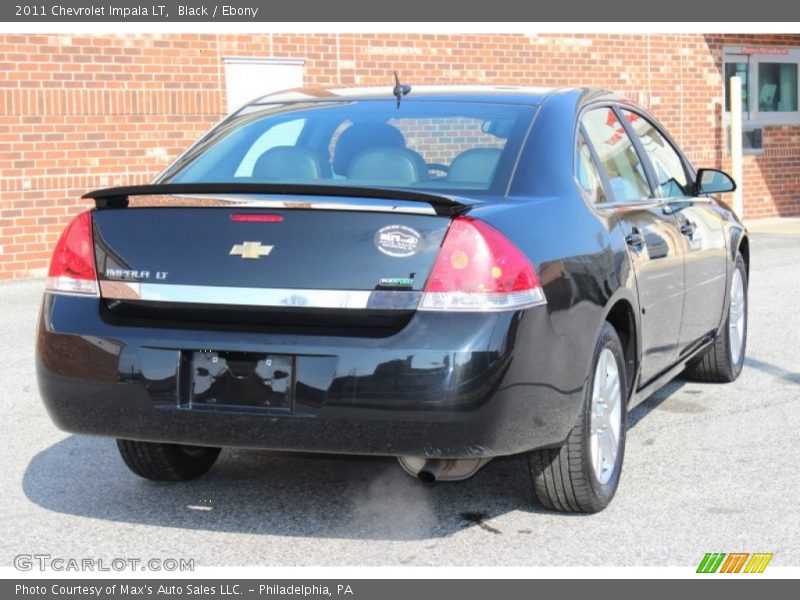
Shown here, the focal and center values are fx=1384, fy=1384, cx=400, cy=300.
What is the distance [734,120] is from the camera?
1869 centimetres

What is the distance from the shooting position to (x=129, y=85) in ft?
44.7

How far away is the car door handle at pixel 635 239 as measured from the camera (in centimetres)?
539

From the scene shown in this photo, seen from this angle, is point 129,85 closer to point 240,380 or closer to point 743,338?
point 743,338

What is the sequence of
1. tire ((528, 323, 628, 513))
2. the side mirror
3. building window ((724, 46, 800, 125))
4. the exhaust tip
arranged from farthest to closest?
building window ((724, 46, 800, 125)), the side mirror, tire ((528, 323, 628, 513)), the exhaust tip

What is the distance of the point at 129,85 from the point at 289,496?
9.08 meters

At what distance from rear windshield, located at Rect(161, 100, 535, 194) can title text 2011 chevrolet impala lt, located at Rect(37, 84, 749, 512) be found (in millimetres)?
12

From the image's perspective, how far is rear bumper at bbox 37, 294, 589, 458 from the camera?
14.0 feet

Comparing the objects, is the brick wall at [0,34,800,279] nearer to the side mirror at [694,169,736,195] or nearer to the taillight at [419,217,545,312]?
the side mirror at [694,169,736,195]

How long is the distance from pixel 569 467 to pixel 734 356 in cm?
317

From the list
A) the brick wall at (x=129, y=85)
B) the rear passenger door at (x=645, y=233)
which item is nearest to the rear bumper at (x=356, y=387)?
the rear passenger door at (x=645, y=233)

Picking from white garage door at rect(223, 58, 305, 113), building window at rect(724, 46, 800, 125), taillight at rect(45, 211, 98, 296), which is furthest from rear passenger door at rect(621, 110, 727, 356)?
building window at rect(724, 46, 800, 125)

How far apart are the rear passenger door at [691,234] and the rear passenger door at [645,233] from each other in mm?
148

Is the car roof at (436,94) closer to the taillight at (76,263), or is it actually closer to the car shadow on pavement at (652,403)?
the taillight at (76,263)

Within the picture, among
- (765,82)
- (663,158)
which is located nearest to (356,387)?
(663,158)
